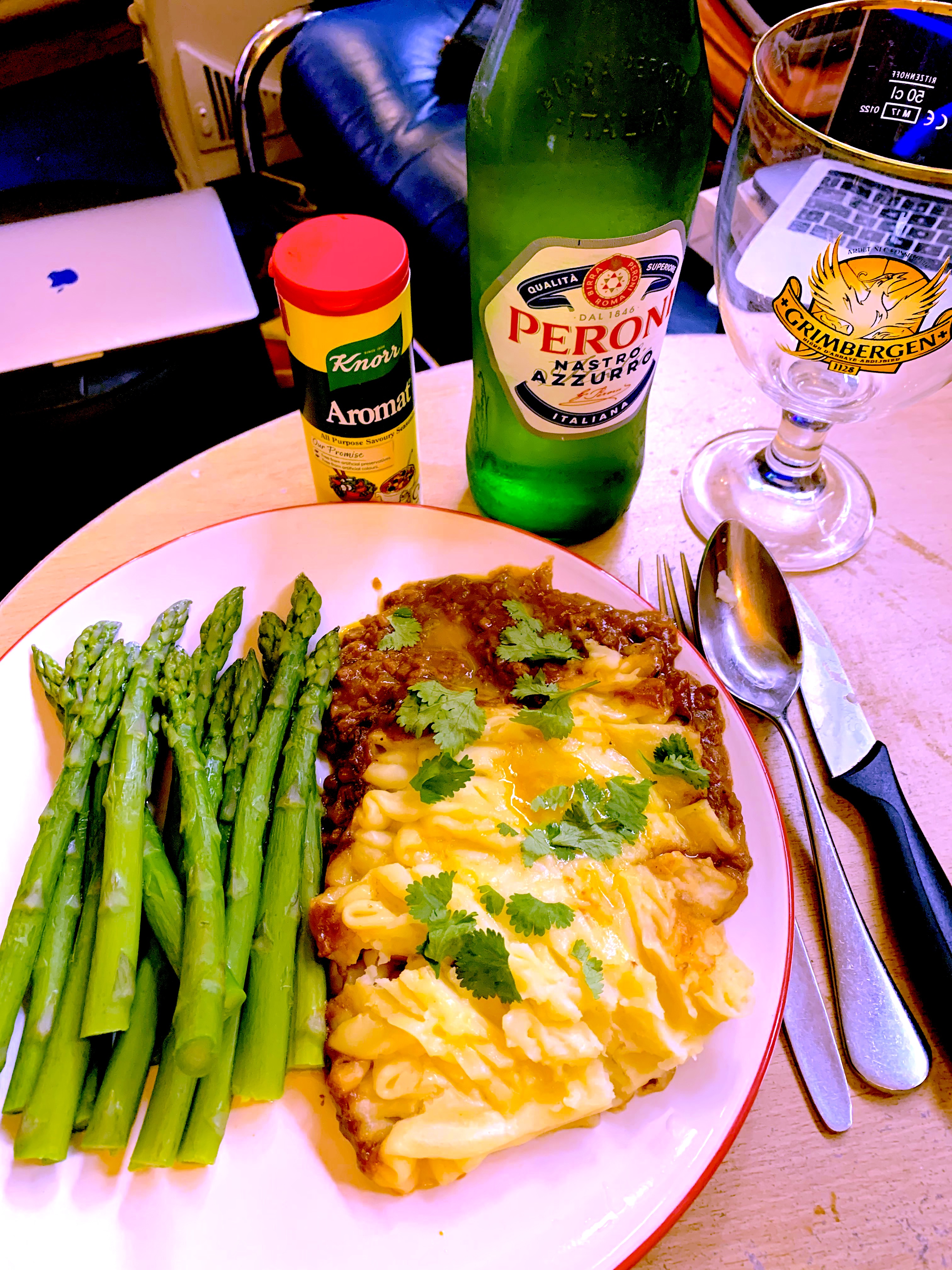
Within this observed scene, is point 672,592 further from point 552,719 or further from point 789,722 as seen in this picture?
point 552,719

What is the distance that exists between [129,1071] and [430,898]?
1.44 ft

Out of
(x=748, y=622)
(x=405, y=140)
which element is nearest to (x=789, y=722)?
(x=748, y=622)

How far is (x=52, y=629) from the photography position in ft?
4.74

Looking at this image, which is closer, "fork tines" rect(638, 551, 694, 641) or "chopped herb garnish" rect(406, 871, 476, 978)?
"chopped herb garnish" rect(406, 871, 476, 978)

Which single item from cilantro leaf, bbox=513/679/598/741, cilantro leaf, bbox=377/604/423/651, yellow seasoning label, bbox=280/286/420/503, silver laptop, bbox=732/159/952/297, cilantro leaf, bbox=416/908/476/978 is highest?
silver laptop, bbox=732/159/952/297

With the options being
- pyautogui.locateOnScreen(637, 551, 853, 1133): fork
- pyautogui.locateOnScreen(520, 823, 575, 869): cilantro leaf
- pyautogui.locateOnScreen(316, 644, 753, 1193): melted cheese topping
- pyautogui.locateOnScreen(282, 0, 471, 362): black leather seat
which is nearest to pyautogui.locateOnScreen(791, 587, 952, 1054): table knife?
pyautogui.locateOnScreen(637, 551, 853, 1133): fork

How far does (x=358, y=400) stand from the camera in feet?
4.84

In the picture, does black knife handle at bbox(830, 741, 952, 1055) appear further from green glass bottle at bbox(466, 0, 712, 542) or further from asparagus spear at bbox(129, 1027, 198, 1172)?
asparagus spear at bbox(129, 1027, 198, 1172)

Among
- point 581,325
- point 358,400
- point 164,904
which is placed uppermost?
point 581,325

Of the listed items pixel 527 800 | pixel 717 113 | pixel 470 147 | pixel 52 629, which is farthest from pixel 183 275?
pixel 527 800

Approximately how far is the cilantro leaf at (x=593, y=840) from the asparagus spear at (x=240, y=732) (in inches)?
19.4

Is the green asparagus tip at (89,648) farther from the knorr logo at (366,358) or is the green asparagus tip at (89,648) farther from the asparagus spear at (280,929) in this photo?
the knorr logo at (366,358)

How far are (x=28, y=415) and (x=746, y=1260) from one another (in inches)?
120

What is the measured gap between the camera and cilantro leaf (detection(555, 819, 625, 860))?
3.73 ft
